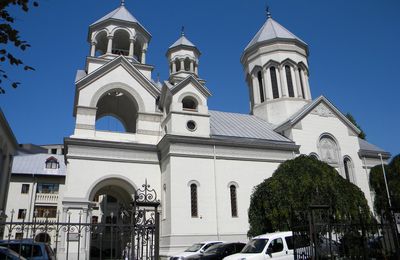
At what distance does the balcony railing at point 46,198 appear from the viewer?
3297 centimetres

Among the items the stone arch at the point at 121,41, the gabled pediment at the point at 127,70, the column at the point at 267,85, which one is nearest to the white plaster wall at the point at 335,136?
the column at the point at 267,85

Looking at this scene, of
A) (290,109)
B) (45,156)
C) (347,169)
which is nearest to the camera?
(347,169)

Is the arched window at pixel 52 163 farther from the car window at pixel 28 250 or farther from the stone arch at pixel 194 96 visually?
the car window at pixel 28 250

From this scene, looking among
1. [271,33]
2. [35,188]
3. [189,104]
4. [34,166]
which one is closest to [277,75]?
[271,33]

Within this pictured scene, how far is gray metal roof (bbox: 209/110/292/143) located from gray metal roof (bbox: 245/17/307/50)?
23.9 feet

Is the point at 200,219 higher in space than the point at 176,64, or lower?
lower

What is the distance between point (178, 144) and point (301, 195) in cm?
751

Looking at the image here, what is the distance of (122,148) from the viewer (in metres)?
21.0

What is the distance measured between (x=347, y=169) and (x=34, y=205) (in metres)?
27.7

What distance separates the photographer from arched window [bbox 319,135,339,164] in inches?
935

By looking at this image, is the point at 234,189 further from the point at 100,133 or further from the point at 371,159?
the point at 371,159

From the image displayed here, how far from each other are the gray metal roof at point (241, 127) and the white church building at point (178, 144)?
85 mm

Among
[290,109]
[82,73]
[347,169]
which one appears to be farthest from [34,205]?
[347,169]

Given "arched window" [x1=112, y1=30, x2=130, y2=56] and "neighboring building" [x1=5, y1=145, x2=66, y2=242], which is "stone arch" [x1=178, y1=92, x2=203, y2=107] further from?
"neighboring building" [x1=5, y1=145, x2=66, y2=242]
